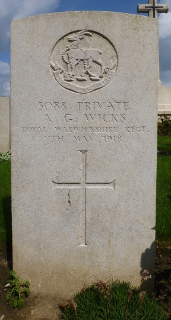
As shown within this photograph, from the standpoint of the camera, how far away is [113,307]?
2600mm

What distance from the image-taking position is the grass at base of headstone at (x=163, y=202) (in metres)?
4.18

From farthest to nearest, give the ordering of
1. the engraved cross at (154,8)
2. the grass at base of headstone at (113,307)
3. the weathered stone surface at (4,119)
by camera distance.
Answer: the engraved cross at (154,8) < the weathered stone surface at (4,119) < the grass at base of headstone at (113,307)

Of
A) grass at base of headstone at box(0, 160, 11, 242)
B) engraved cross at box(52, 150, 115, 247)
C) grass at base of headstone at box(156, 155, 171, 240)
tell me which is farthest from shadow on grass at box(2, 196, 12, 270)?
grass at base of headstone at box(156, 155, 171, 240)

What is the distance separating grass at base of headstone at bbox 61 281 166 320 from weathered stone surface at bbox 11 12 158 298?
292 mm

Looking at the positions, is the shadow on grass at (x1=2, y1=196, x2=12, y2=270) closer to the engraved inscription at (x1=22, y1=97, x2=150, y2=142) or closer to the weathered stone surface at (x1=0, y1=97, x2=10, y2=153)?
the engraved inscription at (x1=22, y1=97, x2=150, y2=142)

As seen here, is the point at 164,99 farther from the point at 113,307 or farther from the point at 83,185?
the point at 113,307

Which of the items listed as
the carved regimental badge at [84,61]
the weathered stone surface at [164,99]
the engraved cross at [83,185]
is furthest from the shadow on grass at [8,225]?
the weathered stone surface at [164,99]

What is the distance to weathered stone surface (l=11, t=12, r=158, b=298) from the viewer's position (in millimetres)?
2891

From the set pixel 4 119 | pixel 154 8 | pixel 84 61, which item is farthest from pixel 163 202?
pixel 154 8

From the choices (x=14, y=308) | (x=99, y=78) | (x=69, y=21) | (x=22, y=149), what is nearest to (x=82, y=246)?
(x=14, y=308)

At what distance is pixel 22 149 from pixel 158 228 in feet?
6.93

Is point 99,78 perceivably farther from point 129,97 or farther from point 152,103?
point 152,103

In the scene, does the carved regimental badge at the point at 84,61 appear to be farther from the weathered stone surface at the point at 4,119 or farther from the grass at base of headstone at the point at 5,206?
the weathered stone surface at the point at 4,119

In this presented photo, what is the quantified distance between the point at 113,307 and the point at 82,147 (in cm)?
129
